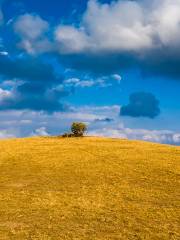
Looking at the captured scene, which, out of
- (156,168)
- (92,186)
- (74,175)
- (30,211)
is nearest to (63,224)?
(30,211)

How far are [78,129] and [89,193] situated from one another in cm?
4380

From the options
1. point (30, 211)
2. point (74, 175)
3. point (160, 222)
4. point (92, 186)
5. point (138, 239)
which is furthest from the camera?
point (74, 175)

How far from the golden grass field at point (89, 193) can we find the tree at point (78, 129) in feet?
63.2

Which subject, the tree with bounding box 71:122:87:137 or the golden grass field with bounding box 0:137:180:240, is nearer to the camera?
the golden grass field with bounding box 0:137:180:240

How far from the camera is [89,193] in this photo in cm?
4147

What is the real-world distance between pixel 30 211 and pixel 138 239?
1011 centimetres

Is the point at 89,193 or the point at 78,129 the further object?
the point at 78,129

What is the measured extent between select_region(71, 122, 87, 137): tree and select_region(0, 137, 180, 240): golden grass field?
19.3m

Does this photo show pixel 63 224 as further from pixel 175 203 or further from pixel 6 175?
pixel 6 175

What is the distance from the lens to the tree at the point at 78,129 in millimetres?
84938

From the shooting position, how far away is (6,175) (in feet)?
163

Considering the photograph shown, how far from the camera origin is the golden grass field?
31.9 meters

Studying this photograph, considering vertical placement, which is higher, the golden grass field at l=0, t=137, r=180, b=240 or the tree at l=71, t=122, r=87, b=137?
the tree at l=71, t=122, r=87, b=137

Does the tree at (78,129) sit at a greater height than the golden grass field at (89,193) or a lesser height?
greater
